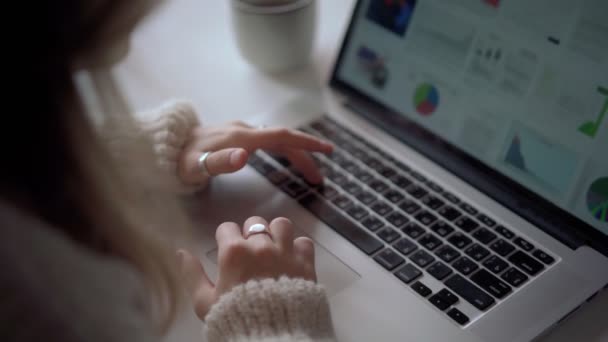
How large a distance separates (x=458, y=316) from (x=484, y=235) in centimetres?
11

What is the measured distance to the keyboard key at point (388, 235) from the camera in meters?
0.63

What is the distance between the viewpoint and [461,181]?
699mm

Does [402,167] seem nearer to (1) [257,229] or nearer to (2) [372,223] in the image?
(2) [372,223]

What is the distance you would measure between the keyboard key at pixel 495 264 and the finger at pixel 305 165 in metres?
0.21

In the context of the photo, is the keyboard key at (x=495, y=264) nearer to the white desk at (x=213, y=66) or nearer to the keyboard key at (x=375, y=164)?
the keyboard key at (x=375, y=164)

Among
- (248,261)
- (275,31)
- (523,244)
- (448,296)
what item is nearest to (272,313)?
(248,261)

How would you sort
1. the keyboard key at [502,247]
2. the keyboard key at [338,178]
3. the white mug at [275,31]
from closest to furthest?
the keyboard key at [502,247], the keyboard key at [338,178], the white mug at [275,31]

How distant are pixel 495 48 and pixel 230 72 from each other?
399 mm

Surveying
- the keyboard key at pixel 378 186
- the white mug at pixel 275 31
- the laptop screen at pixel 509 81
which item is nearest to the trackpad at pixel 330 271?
the keyboard key at pixel 378 186

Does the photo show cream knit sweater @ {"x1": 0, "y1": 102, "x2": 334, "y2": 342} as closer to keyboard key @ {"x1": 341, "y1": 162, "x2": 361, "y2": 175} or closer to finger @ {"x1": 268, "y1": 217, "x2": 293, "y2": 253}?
finger @ {"x1": 268, "y1": 217, "x2": 293, "y2": 253}

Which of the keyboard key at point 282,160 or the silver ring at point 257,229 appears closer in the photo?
the silver ring at point 257,229

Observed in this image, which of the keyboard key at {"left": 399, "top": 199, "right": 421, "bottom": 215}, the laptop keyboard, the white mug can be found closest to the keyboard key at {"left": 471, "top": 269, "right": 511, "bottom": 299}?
the laptop keyboard

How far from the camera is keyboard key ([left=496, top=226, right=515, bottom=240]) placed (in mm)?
623

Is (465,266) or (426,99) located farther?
(426,99)
